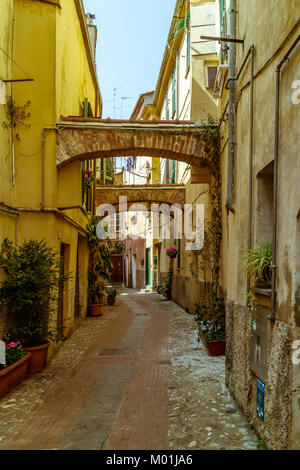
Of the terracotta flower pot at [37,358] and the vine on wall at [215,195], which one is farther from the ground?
the vine on wall at [215,195]

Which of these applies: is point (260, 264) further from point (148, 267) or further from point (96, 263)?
point (148, 267)

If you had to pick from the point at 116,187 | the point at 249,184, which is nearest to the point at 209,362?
the point at 249,184

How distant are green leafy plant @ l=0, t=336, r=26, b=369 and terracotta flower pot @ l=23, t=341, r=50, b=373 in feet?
1.10

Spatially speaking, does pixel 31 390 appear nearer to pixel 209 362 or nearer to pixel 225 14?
pixel 209 362

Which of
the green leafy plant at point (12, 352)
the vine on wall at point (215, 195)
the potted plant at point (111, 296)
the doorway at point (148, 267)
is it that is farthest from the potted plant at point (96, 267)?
the doorway at point (148, 267)

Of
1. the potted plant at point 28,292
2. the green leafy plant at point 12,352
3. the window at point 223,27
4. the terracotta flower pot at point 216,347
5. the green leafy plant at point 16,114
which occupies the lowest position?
the terracotta flower pot at point 216,347

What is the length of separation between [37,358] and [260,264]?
15.1 ft

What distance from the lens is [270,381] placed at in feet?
12.2

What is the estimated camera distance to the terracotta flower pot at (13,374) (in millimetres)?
5664

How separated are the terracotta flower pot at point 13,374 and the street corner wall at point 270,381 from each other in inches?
123

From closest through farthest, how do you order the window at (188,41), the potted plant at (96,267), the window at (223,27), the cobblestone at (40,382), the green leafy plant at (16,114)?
the cobblestone at (40,382)
the window at (223,27)
the green leafy plant at (16,114)
the window at (188,41)
the potted plant at (96,267)

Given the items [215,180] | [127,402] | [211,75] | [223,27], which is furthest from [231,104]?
[211,75]

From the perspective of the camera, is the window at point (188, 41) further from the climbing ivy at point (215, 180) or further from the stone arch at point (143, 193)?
the climbing ivy at point (215, 180)

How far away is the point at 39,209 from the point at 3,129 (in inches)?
62.9
